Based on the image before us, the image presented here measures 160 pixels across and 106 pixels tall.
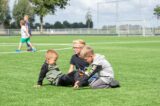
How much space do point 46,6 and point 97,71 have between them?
3158 inches

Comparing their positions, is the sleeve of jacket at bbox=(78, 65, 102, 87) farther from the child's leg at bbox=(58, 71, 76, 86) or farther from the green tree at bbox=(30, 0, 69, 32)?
the green tree at bbox=(30, 0, 69, 32)

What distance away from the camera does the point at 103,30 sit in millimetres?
75188

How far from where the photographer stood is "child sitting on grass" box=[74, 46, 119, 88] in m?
8.17

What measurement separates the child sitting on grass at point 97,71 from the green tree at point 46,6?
249 ft

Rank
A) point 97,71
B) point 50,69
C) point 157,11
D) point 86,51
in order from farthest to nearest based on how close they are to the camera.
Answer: point 157,11 < point 50,69 < point 97,71 < point 86,51

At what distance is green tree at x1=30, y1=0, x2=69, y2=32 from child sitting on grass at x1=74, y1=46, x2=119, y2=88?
7599cm

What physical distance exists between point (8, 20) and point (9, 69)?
87371mm

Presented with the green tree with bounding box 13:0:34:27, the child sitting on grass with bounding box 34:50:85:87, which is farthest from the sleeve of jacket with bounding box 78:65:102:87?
the green tree with bounding box 13:0:34:27

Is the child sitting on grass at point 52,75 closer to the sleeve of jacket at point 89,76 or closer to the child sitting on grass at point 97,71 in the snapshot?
the sleeve of jacket at point 89,76

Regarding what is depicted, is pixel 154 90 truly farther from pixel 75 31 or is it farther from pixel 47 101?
pixel 75 31

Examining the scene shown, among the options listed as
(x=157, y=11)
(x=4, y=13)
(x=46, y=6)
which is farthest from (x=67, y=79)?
(x=4, y=13)

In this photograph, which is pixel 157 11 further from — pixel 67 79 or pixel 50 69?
pixel 67 79

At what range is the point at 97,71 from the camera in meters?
8.23

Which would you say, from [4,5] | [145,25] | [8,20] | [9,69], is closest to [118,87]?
[9,69]
